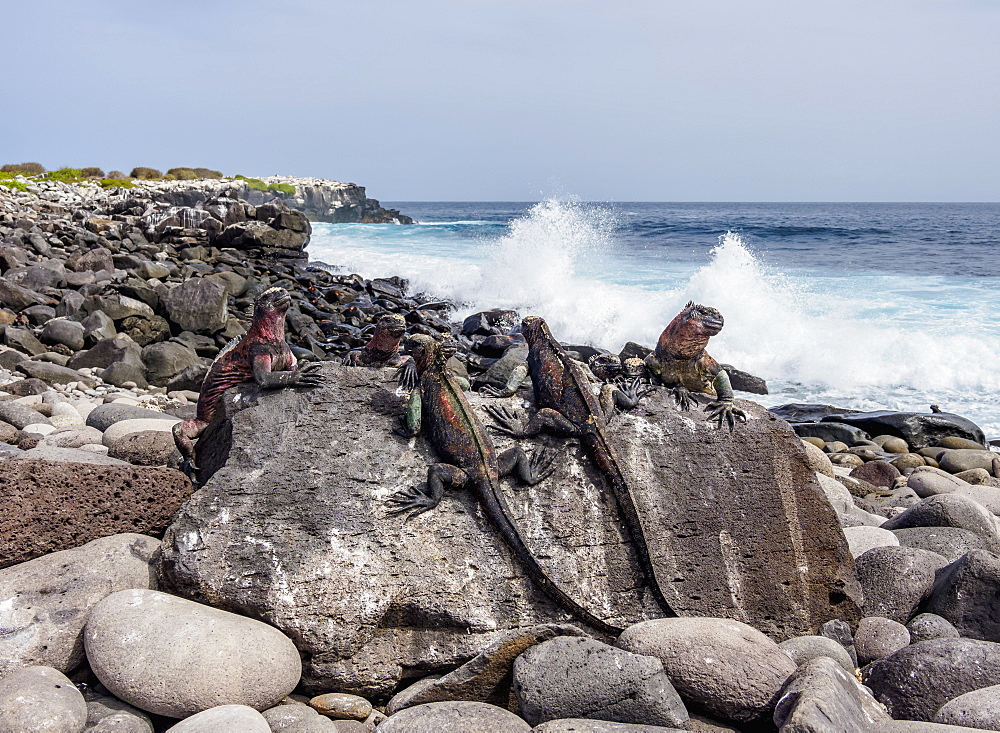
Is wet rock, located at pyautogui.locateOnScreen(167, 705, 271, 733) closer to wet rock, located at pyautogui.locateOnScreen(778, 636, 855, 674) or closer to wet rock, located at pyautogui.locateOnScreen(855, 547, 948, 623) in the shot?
wet rock, located at pyautogui.locateOnScreen(778, 636, 855, 674)

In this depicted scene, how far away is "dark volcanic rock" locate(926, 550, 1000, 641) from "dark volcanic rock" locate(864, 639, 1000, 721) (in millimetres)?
819

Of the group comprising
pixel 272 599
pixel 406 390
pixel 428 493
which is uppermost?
pixel 406 390

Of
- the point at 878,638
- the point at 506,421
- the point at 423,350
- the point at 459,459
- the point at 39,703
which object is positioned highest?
the point at 423,350

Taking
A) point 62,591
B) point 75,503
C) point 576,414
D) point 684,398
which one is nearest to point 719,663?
point 576,414

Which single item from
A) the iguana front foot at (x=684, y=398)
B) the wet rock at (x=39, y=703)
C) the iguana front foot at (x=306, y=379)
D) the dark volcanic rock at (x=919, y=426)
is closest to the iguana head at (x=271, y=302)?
the iguana front foot at (x=306, y=379)

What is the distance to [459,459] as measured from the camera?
4246 mm

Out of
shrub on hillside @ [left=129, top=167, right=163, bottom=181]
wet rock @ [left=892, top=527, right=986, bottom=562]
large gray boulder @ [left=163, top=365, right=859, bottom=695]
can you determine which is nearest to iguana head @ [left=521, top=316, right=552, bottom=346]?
large gray boulder @ [left=163, top=365, right=859, bottom=695]

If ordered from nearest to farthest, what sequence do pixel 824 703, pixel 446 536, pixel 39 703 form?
pixel 824 703 < pixel 39 703 < pixel 446 536

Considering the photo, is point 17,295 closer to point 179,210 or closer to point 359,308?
point 359,308

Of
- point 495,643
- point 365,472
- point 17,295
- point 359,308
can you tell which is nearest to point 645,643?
point 495,643

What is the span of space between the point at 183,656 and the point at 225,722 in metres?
0.40

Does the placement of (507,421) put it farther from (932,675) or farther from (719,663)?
(932,675)

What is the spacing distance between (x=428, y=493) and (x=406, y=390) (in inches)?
31.4

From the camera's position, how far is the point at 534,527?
13.9ft
